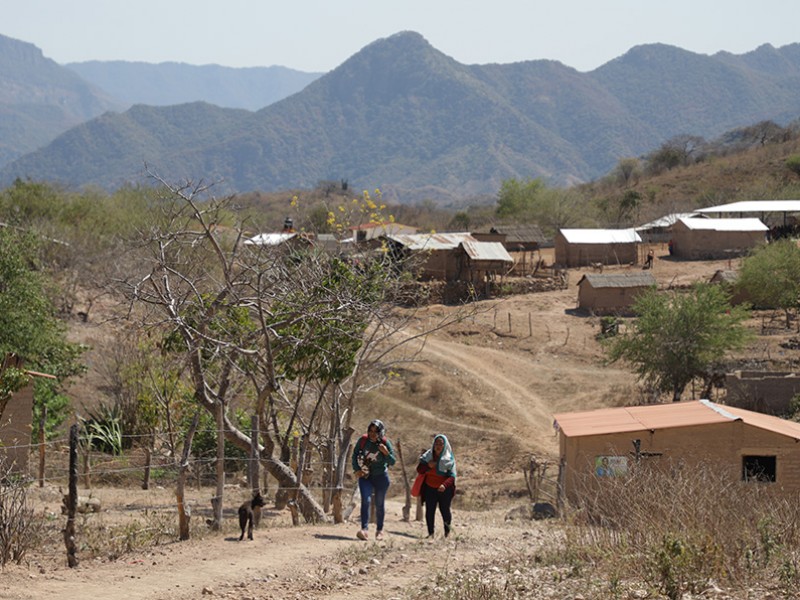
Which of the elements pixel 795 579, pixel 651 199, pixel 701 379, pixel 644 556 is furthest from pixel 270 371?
pixel 651 199

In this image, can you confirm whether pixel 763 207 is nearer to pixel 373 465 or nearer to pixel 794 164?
pixel 794 164

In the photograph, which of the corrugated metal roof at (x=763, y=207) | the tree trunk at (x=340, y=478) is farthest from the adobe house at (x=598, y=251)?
the tree trunk at (x=340, y=478)

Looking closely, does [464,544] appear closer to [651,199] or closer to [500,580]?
[500,580]

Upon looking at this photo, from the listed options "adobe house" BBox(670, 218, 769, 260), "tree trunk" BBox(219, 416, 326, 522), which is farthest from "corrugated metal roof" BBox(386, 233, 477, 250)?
"tree trunk" BBox(219, 416, 326, 522)

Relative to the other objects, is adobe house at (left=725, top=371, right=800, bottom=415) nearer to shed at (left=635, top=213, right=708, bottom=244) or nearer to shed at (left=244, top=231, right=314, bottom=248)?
shed at (left=244, top=231, right=314, bottom=248)

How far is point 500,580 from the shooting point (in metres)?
8.61

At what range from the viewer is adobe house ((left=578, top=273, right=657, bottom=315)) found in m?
39.7

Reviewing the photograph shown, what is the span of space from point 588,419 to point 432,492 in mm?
8797

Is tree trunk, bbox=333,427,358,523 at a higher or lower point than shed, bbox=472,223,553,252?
lower

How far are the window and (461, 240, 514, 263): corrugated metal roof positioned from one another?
83.0ft

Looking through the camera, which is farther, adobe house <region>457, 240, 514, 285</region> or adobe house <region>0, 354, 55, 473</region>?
adobe house <region>457, 240, 514, 285</region>

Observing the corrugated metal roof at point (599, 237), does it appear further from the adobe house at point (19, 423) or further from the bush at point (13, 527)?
the bush at point (13, 527)

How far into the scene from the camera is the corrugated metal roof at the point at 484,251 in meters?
43.0

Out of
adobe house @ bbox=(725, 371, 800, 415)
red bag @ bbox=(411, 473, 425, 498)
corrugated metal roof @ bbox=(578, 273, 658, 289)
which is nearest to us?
red bag @ bbox=(411, 473, 425, 498)
